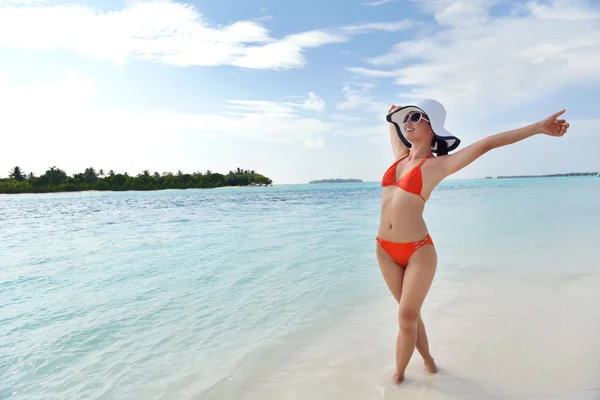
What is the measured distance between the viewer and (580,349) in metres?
3.72

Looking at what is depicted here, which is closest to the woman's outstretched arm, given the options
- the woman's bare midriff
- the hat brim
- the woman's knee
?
the hat brim

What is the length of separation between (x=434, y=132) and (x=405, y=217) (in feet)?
2.16

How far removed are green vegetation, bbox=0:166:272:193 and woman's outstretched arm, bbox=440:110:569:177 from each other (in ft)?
410

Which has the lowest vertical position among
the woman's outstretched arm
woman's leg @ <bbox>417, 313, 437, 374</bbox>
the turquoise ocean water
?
the turquoise ocean water

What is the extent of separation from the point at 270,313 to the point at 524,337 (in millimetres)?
3079

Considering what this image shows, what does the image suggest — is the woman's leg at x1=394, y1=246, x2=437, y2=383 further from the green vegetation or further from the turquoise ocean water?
the green vegetation

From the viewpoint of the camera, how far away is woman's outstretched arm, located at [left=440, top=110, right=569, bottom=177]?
2416mm

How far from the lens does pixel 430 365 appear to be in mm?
3402

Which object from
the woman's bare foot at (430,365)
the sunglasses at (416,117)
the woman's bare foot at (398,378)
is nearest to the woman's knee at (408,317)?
the woman's bare foot at (398,378)

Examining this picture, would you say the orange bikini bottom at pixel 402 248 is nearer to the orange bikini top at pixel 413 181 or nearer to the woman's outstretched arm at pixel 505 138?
the orange bikini top at pixel 413 181

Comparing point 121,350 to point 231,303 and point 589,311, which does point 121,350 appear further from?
point 589,311

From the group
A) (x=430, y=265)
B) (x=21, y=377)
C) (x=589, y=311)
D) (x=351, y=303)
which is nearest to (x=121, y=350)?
(x=21, y=377)

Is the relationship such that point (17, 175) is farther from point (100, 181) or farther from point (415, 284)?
point (415, 284)

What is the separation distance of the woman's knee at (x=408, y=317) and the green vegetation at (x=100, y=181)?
4904 inches
